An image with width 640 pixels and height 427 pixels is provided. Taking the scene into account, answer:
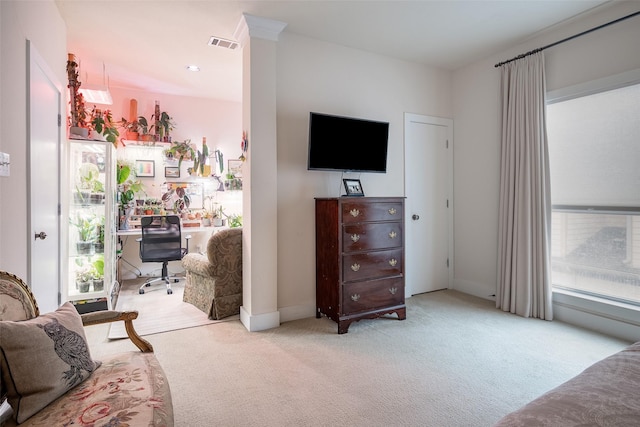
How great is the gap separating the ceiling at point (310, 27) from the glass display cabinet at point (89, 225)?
110 centimetres

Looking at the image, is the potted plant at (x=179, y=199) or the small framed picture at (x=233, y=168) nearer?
the potted plant at (x=179, y=199)

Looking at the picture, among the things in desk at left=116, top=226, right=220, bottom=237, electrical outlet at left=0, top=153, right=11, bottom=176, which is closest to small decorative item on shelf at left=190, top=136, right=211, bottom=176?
desk at left=116, top=226, right=220, bottom=237

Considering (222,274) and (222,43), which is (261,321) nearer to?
(222,274)

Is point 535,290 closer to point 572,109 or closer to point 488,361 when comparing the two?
point 488,361

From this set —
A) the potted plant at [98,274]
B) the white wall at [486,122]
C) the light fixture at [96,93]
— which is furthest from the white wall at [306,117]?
the light fixture at [96,93]

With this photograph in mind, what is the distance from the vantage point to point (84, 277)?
3.53 m

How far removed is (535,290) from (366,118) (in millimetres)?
2435

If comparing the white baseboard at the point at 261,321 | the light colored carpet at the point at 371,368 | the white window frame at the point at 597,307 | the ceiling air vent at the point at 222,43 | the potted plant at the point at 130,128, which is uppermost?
the ceiling air vent at the point at 222,43

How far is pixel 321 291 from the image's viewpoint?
3264 mm

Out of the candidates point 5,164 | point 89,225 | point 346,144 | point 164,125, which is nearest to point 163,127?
point 164,125

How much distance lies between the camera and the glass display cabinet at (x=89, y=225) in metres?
3.43

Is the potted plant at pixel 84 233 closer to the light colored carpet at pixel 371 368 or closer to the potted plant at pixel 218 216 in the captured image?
the light colored carpet at pixel 371 368

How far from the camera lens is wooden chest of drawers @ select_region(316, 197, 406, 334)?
2.98 metres

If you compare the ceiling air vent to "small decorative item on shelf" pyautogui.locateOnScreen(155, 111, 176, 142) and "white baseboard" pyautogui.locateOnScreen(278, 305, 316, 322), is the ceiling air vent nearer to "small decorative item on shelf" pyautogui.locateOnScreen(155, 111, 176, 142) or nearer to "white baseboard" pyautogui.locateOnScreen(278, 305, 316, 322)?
"small decorative item on shelf" pyautogui.locateOnScreen(155, 111, 176, 142)
